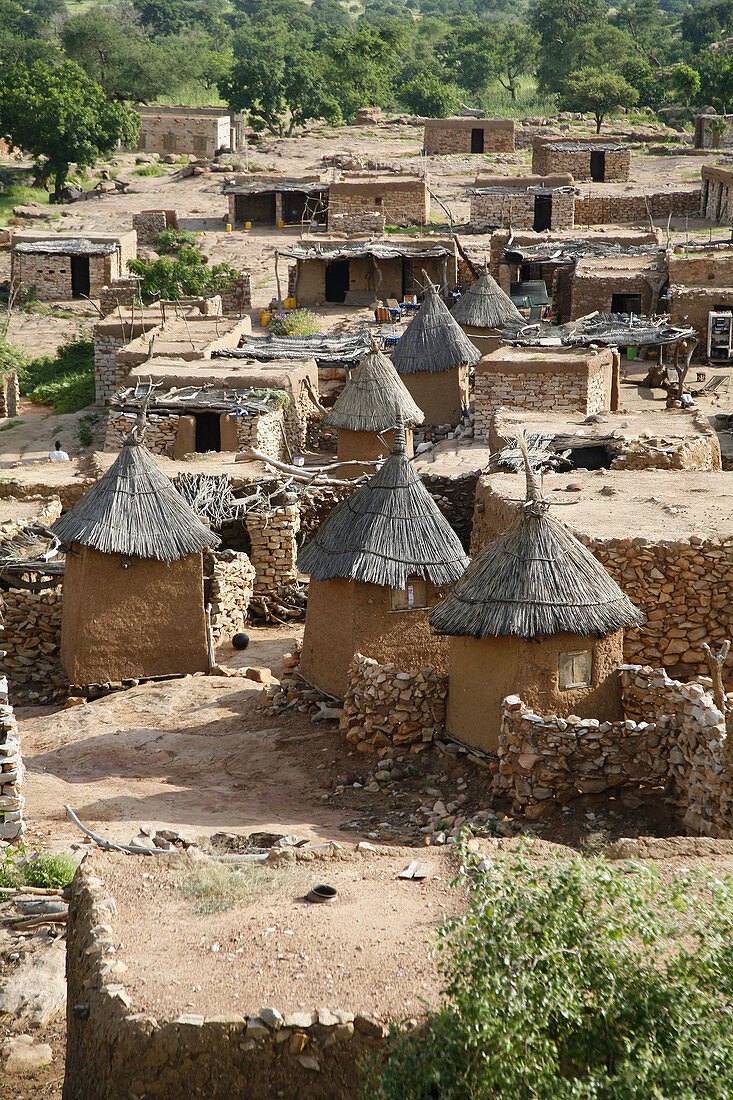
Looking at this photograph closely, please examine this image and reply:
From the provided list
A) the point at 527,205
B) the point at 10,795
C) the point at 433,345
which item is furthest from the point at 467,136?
the point at 10,795

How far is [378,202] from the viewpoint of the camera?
125 feet

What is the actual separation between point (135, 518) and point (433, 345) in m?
11.2

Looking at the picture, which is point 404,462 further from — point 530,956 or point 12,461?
point 12,461

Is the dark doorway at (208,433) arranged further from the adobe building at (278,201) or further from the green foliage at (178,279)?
the adobe building at (278,201)

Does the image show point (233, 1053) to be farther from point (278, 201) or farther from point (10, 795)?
point (278, 201)

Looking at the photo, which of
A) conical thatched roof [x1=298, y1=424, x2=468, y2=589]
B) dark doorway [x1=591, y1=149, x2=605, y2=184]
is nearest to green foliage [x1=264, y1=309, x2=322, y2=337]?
conical thatched roof [x1=298, y1=424, x2=468, y2=589]

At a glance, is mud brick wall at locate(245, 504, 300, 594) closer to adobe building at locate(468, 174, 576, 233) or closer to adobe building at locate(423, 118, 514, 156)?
adobe building at locate(468, 174, 576, 233)

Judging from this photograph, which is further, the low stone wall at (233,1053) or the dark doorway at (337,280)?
the dark doorway at (337,280)

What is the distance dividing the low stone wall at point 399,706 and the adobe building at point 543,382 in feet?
33.5

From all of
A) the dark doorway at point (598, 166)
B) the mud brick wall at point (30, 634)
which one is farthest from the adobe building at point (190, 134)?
the mud brick wall at point (30, 634)

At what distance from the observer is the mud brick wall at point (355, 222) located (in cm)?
3731

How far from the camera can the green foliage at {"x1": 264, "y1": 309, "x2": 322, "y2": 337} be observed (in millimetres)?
28125

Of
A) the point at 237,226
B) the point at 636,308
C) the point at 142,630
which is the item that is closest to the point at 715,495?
the point at 142,630

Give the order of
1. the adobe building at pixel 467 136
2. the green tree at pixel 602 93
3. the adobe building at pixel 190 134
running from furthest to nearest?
the green tree at pixel 602 93 → the adobe building at pixel 190 134 → the adobe building at pixel 467 136
